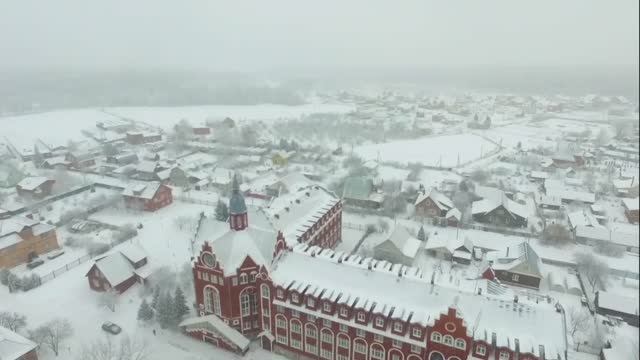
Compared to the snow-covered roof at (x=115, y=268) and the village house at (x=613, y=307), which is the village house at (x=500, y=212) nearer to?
the village house at (x=613, y=307)

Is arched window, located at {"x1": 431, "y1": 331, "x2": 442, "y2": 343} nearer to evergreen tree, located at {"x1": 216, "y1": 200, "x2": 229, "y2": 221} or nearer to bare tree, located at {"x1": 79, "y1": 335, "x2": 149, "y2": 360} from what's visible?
bare tree, located at {"x1": 79, "y1": 335, "x2": 149, "y2": 360}

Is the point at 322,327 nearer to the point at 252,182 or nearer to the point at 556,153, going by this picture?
the point at 252,182

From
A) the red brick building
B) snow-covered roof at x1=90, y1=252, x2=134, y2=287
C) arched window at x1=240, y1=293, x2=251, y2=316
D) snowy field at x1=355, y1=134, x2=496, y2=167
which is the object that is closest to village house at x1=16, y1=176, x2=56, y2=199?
snow-covered roof at x1=90, y1=252, x2=134, y2=287

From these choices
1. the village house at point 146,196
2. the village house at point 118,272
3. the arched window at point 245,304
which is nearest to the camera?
the arched window at point 245,304

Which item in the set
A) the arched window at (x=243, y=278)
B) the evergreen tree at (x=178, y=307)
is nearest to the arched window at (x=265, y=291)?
the arched window at (x=243, y=278)

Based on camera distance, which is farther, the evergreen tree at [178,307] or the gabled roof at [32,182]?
the gabled roof at [32,182]

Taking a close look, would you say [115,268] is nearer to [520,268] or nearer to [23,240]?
[23,240]
